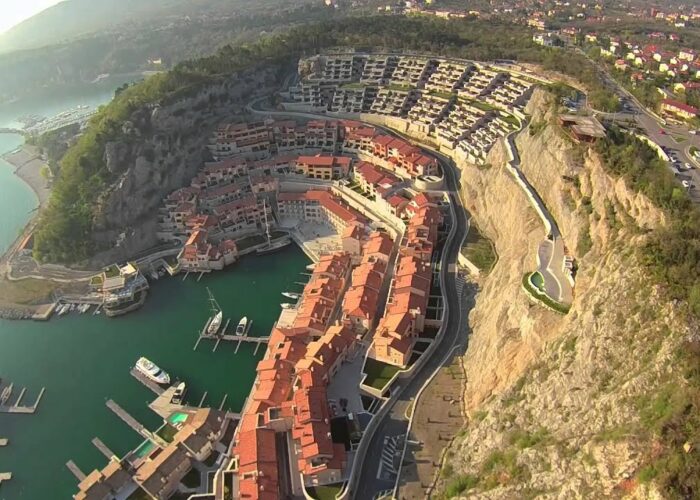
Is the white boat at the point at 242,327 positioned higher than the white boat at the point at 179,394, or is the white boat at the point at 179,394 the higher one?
the white boat at the point at 242,327

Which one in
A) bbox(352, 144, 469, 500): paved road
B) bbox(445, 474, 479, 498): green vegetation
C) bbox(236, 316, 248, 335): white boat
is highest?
bbox(445, 474, 479, 498): green vegetation

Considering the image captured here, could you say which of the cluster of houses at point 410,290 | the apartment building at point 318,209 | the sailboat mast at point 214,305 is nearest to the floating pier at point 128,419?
the sailboat mast at point 214,305

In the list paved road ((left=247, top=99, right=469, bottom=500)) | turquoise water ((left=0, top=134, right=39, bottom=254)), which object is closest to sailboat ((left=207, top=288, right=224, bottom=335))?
paved road ((left=247, top=99, right=469, bottom=500))

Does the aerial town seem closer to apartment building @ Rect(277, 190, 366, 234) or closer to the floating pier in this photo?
the floating pier

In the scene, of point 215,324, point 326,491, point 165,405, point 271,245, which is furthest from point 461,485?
point 271,245

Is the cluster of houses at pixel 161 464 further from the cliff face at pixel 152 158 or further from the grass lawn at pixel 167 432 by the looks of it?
the cliff face at pixel 152 158

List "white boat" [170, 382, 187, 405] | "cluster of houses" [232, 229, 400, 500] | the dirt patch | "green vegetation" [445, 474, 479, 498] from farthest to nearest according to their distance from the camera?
"white boat" [170, 382, 187, 405]
"cluster of houses" [232, 229, 400, 500]
the dirt patch
"green vegetation" [445, 474, 479, 498]

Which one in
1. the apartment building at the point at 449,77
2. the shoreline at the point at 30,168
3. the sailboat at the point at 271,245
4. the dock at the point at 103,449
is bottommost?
the dock at the point at 103,449

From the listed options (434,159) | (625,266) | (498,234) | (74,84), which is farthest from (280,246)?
(74,84)
